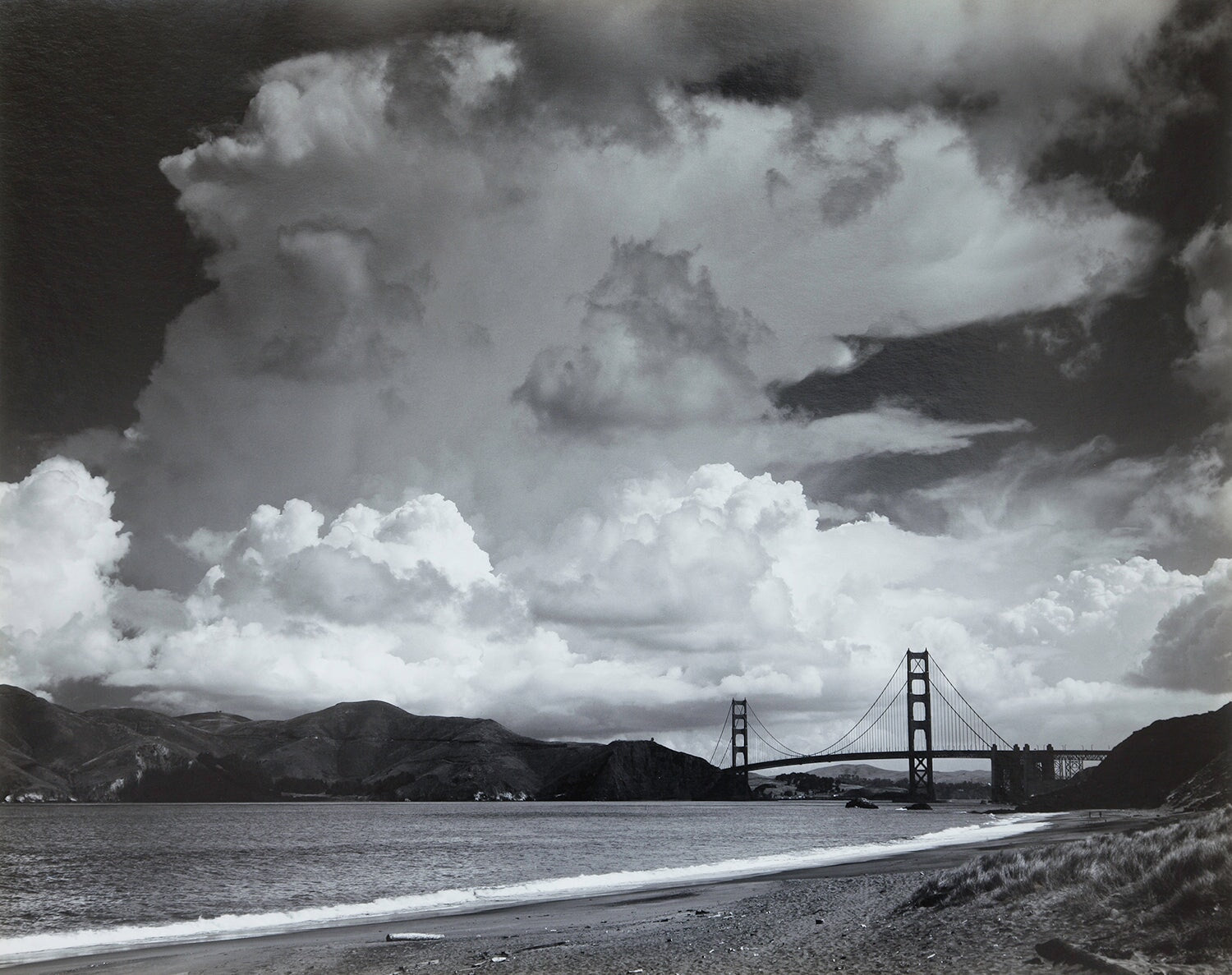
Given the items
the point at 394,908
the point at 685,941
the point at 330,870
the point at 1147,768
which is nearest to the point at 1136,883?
the point at 685,941

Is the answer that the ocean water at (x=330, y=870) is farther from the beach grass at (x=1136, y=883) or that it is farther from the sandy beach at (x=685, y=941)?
the beach grass at (x=1136, y=883)

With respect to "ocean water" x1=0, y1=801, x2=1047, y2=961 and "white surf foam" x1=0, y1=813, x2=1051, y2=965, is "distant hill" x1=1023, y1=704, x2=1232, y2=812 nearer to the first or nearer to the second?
"ocean water" x1=0, y1=801, x2=1047, y2=961

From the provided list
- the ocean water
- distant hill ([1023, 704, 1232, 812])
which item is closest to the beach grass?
the ocean water

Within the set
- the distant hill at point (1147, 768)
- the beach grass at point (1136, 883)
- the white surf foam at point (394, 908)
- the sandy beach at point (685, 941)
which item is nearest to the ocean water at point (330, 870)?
the white surf foam at point (394, 908)

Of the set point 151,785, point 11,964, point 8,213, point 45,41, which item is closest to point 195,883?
point 11,964

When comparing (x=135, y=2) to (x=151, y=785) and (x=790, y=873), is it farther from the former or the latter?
(x=151, y=785)

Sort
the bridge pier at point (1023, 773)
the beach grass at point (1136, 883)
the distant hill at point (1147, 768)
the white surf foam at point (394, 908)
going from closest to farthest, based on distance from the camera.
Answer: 1. the beach grass at point (1136, 883)
2. the white surf foam at point (394, 908)
3. the distant hill at point (1147, 768)
4. the bridge pier at point (1023, 773)
